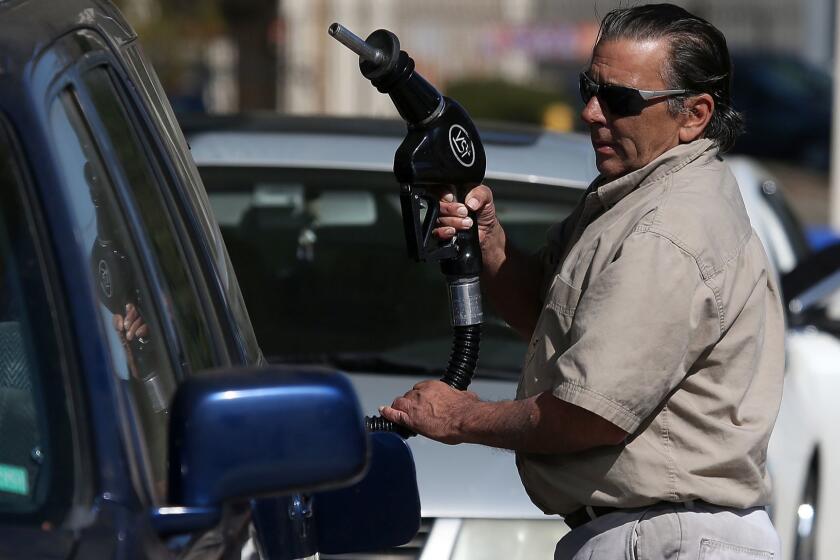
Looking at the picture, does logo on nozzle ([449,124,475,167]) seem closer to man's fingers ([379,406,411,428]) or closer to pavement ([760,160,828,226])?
man's fingers ([379,406,411,428])

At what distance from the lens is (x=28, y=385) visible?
1.95 metres

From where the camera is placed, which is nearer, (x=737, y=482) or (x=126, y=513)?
(x=126, y=513)

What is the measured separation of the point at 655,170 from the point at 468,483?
1180 millimetres

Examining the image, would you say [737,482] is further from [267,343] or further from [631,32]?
[267,343]

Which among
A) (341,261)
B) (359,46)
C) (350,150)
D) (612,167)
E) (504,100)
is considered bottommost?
(504,100)

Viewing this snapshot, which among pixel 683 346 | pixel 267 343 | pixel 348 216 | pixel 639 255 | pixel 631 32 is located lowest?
pixel 267 343

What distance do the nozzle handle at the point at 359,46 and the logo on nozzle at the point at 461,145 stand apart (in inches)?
7.7

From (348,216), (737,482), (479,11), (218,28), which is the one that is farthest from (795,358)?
(479,11)

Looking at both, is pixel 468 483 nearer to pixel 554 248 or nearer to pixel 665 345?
pixel 554 248

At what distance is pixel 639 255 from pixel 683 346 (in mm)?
164

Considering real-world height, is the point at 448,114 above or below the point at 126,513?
above

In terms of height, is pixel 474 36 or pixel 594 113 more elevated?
pixel 594 113

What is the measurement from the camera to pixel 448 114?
9.26ft

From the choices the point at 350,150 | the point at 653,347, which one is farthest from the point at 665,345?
the point at 350,150
